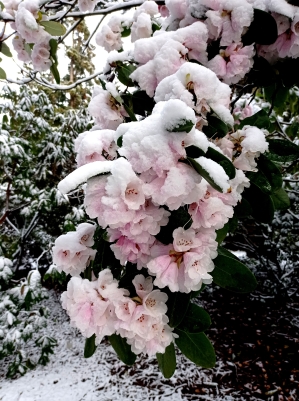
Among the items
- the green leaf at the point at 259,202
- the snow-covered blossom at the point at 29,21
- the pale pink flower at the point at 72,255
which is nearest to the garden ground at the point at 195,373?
the green leaf at the point at 259,202

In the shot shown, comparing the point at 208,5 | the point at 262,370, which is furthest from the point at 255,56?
the point at 262,370

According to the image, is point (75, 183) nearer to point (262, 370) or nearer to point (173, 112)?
point (173, 112)

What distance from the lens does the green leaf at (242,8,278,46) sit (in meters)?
0.74

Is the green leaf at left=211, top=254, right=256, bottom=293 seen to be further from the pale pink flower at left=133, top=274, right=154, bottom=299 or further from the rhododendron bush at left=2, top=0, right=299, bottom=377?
the pale pink flower at left=133, top=274, right=154, bottom=299

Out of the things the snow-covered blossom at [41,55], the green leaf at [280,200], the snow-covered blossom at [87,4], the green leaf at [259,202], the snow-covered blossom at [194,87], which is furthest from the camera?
the snow-covered blossom at [87,4]

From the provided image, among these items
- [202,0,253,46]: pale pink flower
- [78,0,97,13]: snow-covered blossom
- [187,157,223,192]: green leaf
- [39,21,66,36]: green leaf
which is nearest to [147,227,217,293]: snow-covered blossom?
[187,157,223,192]: green leaf

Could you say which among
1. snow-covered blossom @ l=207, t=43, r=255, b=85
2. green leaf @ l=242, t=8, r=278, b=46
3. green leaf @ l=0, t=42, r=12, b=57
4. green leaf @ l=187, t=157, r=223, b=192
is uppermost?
green leaf @ l=242, t=8, r=278, b=46

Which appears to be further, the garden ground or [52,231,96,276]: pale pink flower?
the garden ground

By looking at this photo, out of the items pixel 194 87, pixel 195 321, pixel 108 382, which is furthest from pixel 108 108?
pixel 108 382

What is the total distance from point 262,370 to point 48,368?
1730mm

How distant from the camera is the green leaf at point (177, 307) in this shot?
1.97 ft

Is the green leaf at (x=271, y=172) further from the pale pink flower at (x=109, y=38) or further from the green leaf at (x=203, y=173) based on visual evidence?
the pale pink flower at (x=109, y=38)

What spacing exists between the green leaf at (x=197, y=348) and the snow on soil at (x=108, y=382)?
6.52 ft

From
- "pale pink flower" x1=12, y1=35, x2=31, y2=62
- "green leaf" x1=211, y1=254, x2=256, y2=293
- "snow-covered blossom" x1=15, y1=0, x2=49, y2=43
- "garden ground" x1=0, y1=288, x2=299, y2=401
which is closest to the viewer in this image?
"green leaf" x1=211, y1=254, x2=256, y2=293
